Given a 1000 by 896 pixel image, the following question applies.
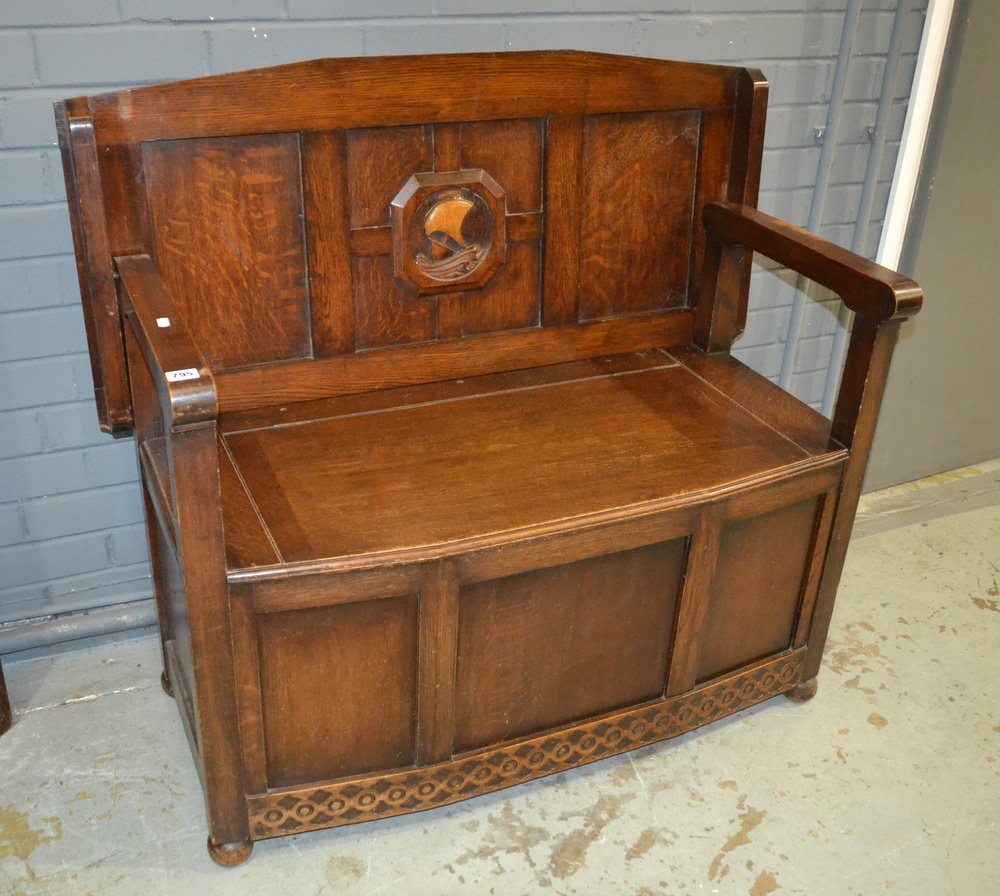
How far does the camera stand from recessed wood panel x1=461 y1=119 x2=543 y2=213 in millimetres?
1895

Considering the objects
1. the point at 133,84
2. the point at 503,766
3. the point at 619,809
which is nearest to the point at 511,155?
the point at 133,84

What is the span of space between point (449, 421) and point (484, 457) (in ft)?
0.45

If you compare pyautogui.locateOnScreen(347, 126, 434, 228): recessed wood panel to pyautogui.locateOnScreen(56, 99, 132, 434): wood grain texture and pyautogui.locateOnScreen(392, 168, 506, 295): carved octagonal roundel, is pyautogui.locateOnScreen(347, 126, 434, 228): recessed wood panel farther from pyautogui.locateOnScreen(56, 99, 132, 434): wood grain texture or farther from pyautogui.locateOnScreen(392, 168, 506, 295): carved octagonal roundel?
pyautogui.locateOnScreen(56, 99, 132, 434): wood grain texture

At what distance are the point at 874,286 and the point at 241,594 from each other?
111 cm

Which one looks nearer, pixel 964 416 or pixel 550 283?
pixel 550 283

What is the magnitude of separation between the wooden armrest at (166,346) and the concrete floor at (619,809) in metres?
0.84

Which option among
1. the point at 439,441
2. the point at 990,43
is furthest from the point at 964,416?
the point at 439,441

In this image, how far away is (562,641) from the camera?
5.83 feet

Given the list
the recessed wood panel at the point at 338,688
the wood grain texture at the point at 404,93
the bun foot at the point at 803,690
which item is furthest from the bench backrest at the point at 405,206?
the bun foot at the point at 803,690

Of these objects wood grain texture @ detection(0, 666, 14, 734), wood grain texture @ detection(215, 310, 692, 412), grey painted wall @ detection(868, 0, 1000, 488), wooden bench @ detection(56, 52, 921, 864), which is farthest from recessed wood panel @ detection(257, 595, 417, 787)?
grey painted wall @ detection(868, 0, 1000, 488)

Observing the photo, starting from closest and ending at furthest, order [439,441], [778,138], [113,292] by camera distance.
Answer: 1. [113,292]
2. [439,441]
3. [778,138]

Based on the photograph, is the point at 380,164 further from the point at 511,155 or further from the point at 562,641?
the point at 562,641

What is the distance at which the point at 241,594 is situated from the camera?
152 centimetres

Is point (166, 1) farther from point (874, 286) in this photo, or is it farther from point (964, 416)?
point (964, 416)
